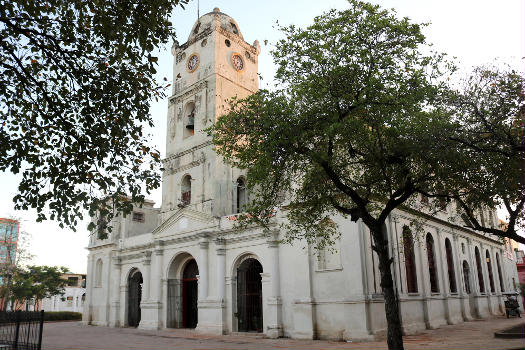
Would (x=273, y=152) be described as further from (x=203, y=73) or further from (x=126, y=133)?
(x=203, y=73)

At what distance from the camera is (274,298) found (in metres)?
18.7

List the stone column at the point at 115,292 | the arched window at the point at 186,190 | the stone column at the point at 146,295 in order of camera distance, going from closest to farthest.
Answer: the stone column at the point at 146,295 < the arched window at the point at 186,190 < the stone column at the point at 115,292

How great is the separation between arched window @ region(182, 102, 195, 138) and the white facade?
69 mm

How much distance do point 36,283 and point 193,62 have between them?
36.5 meters

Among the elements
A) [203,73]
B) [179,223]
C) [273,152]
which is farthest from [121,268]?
[273,152]

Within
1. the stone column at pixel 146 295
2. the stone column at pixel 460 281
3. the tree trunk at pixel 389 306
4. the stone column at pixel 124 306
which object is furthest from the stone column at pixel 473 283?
the stone column at pixel 124 306

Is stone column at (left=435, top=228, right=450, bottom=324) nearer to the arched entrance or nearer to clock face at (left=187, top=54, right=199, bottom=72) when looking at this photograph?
the arched entrance

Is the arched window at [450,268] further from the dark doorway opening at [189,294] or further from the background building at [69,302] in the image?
the background building at [69,302]

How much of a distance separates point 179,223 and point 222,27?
1303 centimetres

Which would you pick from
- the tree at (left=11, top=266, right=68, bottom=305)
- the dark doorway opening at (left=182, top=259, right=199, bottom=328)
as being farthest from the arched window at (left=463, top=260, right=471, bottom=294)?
the tree at (left=11, top=266, right=68, bottom=305)

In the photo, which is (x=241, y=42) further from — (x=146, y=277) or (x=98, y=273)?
(x=98, y=273)

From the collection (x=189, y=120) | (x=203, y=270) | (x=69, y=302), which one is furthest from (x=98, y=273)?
(x=69, y=302)

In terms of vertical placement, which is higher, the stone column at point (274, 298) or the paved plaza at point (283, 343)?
the stone column at point (274, 298)

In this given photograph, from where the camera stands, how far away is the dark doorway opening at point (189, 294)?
2400cm
